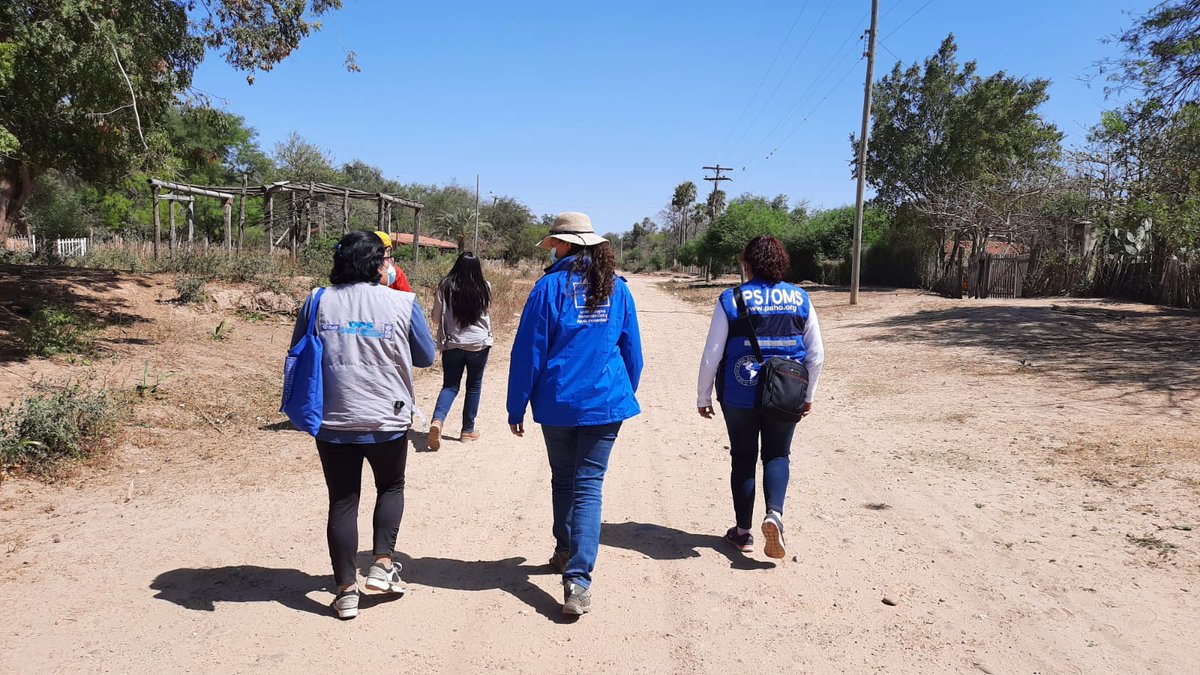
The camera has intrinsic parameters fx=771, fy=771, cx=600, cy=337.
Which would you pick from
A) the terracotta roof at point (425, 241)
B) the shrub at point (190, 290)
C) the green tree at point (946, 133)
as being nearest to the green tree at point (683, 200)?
the terracotta roof at point (425, 241)

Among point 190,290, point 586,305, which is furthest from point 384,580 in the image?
point 190,290

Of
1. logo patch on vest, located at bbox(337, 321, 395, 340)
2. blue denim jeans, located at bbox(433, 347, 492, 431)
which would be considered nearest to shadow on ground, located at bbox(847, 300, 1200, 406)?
blue denim jeans, located at bbox(433, 347, 492, 431)

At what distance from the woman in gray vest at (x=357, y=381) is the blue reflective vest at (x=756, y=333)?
165 centimetres

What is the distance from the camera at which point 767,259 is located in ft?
14.1

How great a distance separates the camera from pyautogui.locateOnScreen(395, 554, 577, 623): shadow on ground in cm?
382

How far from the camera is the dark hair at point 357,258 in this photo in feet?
11.7

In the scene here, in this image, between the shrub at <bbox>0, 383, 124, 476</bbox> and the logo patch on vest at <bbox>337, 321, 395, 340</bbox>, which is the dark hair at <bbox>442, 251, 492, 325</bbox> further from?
the logo patch on vest at <bbox>337, 321, 395, 340</bbox>

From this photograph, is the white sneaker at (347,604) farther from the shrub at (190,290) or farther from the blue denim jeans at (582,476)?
the shrub at (190,290)

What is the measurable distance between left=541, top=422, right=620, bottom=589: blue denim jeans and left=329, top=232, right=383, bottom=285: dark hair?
111 centimetres

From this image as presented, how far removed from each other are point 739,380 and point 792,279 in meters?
35.9

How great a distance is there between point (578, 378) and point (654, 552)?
4.59 feet

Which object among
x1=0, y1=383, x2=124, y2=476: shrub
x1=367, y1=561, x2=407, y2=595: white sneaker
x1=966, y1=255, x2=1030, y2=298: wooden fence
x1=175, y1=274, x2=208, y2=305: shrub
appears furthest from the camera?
x1=966, y1=255, x2=1030, y2=298: wooden fence

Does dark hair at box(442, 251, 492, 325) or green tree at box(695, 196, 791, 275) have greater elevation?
green tree at box(695, 196, 791, 275)

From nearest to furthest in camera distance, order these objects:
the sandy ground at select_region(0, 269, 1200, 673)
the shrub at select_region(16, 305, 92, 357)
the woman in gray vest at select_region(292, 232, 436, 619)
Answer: the sandy ground at select_region(0, 269, 1200, 673), the woman in gray vest at select_region(292, 232, 436, 619), the shrub at select_region(16, 305, 92, 357)
